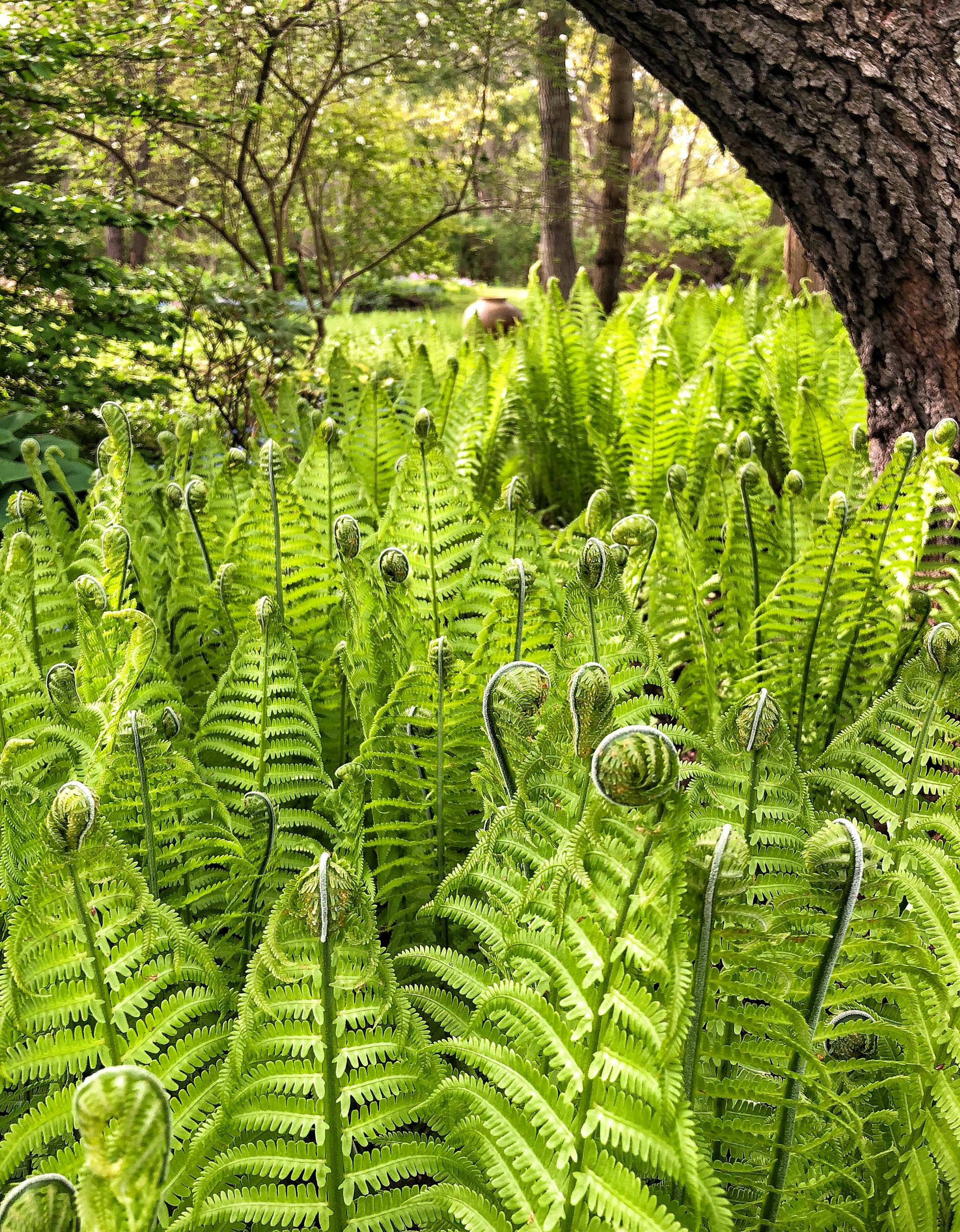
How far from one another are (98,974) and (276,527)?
87 centimetres

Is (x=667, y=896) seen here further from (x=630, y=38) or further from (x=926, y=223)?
(x=630, y=38)

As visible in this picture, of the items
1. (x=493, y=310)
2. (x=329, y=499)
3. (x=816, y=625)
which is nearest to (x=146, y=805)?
(x=329, y=499)

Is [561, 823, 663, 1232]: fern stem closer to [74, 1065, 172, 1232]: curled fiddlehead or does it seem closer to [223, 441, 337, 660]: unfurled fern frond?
[74, 1065, 172, 1232]: curled fiddlehead

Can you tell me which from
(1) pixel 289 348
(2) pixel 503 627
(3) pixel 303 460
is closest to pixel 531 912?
(2) pixel 503 627

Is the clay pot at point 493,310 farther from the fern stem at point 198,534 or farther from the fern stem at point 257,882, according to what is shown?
the fern stem at point 257,882

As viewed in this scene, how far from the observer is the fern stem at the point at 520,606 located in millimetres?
1174

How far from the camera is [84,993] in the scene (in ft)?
2.64

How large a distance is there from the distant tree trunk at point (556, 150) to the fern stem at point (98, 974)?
18.0 ft

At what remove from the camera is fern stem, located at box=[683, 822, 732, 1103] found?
Answer: 2.08 feet

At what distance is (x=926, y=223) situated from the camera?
1.78m

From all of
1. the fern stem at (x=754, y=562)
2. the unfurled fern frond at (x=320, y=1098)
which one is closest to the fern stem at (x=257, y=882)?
the unfurled fern frond at (x=320, y=1098)

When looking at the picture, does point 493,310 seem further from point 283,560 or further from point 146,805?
point 146,805

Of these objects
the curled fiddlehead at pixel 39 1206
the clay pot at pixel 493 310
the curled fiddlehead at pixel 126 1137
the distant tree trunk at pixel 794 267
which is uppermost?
the distant tree trunk at pixel 794 267

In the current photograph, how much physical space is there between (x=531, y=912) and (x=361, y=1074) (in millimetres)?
200
